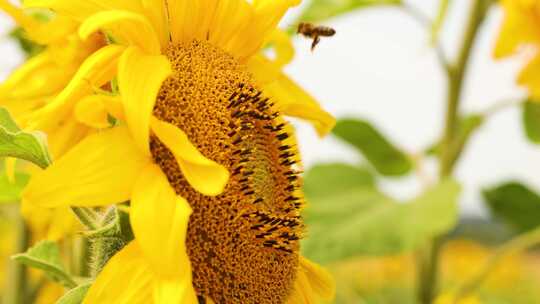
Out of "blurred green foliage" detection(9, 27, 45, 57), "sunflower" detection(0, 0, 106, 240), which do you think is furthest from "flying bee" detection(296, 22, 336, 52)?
"blurred green foliage" detection(9, 27, 45, 57)

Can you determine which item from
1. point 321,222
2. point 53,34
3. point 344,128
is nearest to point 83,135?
point 53,34

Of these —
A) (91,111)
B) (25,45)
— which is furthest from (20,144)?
(25,45)

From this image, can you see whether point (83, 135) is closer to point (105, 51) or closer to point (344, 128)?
point (105, 51)

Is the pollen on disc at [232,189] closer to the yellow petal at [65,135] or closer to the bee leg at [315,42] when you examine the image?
the yellow petal at [65,135]

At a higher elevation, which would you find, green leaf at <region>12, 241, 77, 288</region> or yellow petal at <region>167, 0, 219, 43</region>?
yellow petal at <region>167, 0, 219, 43</region>

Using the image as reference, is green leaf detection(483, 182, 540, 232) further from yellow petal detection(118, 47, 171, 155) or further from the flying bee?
yellow petal detection(118, 47, 171, 155)

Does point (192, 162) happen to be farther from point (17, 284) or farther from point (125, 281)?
point (17, 284)

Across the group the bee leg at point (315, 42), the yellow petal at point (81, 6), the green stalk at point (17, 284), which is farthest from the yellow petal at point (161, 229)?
the green stalk at point (17, 284)
